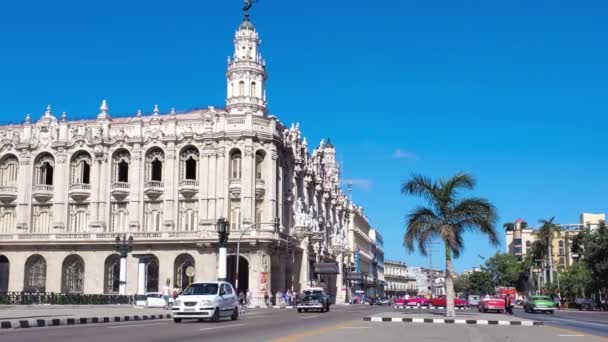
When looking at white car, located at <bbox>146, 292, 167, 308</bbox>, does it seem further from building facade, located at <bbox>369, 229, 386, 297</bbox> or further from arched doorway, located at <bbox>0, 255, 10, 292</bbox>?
building facade, located at <bbox>369, 229, 386, 297</bbox>

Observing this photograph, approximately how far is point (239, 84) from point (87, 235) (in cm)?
2041

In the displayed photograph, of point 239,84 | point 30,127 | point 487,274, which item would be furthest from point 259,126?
point 487,274

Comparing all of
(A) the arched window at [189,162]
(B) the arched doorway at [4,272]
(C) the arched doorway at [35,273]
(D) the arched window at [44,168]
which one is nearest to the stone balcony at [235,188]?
(A) the arched window at [189,162]

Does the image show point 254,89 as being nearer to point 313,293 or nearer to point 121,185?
point 121,185

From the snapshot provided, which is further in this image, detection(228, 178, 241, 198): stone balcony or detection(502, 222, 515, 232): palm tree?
detection(502, 222, 515, 232): palm tree

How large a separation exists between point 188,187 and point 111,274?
10.9m

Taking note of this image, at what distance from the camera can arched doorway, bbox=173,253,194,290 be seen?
216ft

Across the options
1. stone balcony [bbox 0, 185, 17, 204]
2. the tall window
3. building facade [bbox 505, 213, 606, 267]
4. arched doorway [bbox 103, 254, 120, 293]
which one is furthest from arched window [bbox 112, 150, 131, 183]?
building facade [bbox 505, 213, 606, 267]

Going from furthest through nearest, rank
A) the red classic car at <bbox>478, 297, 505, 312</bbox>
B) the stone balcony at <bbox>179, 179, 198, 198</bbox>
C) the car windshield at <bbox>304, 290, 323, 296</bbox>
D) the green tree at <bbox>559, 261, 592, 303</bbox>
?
the green tree at <bbox>559, 261, 592, 303</bbox> < the stone balcony at <bbox>179, 179, 198, 198</bbox> < the red classic car at <bbox>478, 297, 505, 312</bbox> < the car windshield at <bbox>304, 290, 323, 296</bbox>

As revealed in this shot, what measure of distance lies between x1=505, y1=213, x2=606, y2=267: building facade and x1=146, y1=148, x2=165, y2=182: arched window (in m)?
73.0

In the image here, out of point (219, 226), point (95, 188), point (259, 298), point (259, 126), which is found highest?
point (259, 126)

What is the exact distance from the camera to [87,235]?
67.8 m

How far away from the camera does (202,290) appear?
28.2 meters

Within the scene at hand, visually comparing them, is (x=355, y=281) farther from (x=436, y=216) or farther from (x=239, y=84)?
(x=436, y=216)
